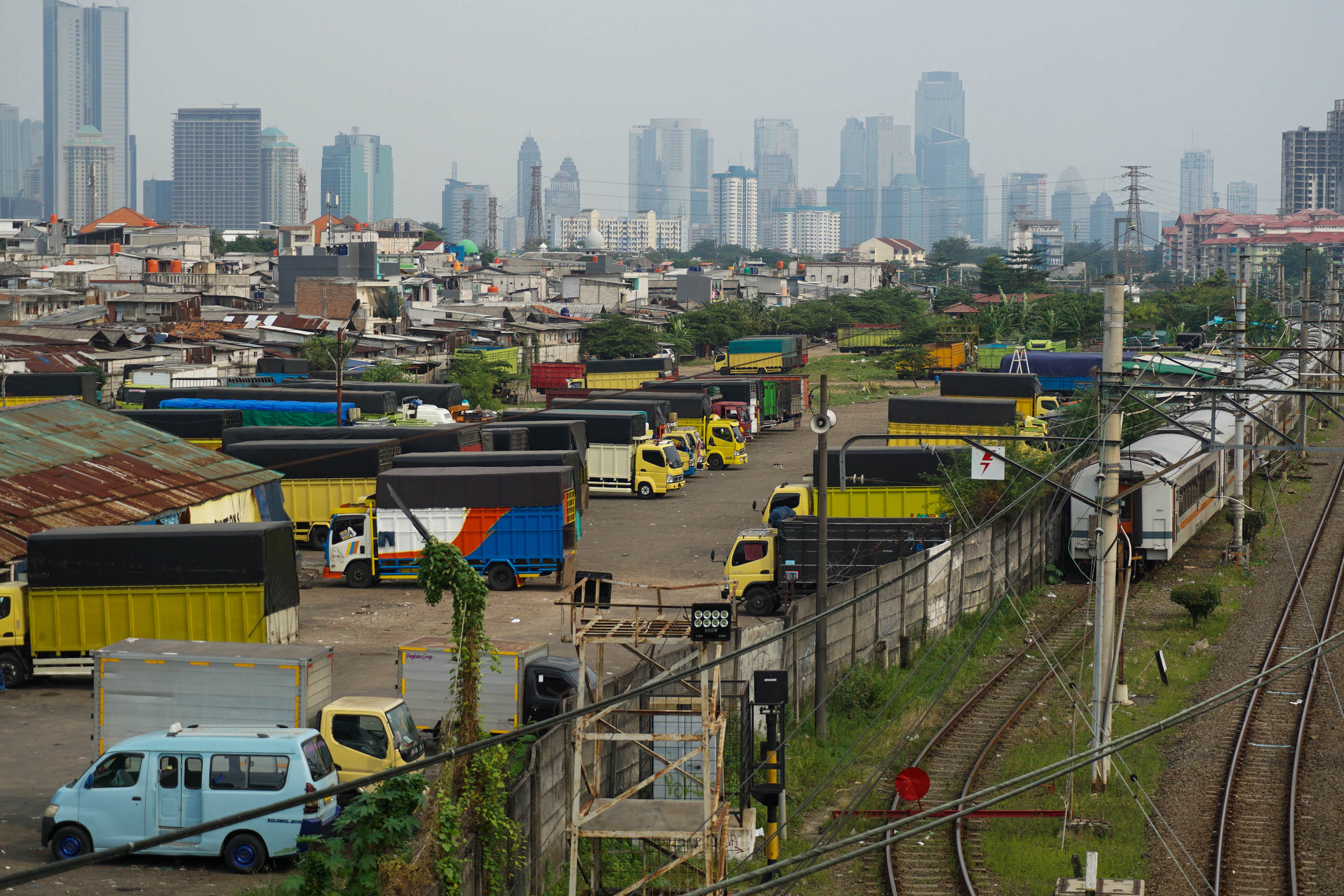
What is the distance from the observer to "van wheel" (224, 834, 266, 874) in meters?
11.6

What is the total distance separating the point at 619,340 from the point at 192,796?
62376mm

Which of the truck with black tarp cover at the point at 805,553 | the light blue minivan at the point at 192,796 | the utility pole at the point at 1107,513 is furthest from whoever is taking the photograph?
the truck with black tarp cover at the point at 805,553

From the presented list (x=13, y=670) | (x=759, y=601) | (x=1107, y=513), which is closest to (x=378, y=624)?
(x=13, y=670)

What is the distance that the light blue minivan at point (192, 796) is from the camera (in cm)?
1155

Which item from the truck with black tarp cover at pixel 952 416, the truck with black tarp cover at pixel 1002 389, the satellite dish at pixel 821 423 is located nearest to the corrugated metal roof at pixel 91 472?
the satellite dish at pixel 821 423

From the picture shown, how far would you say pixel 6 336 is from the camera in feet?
189

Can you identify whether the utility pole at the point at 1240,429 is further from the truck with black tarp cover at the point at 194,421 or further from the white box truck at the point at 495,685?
the truck with black tarp cover at the point at 194,421

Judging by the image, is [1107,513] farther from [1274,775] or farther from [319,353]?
[319,353]

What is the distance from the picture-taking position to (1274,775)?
49.1ft

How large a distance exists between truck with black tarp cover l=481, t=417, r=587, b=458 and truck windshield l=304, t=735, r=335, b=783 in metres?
19.5

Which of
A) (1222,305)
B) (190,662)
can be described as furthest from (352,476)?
(1222,305)

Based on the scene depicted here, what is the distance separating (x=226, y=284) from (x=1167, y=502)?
76.9m

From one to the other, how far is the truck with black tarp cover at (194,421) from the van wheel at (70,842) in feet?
81.2

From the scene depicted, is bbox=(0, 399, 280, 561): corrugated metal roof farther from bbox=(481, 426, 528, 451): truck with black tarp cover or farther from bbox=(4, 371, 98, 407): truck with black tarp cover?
bbox=(4, 371, 98, 407): truck with black tarp cover
